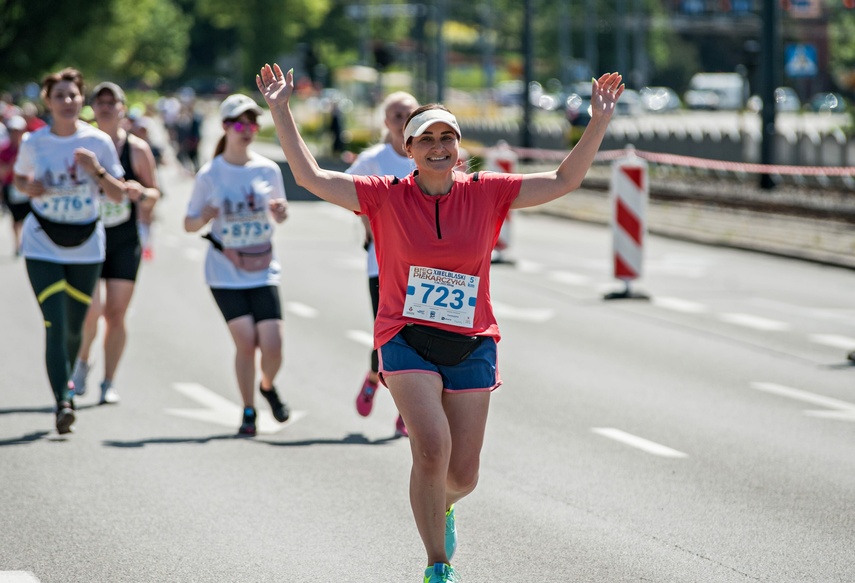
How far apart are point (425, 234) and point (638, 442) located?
3.40 m

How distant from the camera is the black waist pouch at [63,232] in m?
8.55

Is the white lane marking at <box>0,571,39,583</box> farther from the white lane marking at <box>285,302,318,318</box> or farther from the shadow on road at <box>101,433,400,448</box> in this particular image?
the white lane marking at <box>285,302,318,318</box>

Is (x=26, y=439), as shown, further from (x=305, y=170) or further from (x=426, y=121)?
(x=426, y=121)

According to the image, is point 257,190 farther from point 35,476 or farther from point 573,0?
point 573,0

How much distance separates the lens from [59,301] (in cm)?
855

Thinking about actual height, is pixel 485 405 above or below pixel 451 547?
above

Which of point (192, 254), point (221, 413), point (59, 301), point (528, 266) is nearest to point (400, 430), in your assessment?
point (221, 413)

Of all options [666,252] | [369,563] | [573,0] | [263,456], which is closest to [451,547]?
[369,563]

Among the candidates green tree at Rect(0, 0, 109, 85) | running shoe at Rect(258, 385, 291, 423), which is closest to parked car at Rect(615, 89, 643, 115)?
green tree at Rect(0, 0, 109, 85)

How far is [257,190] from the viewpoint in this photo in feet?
28.2

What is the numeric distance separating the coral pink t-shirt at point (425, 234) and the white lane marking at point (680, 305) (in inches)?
362

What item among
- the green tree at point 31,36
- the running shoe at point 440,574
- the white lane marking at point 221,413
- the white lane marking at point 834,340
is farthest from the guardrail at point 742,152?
the green tree at point 31,36

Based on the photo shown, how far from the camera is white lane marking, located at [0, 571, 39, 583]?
571 centimetres

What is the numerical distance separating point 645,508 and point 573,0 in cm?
11765
